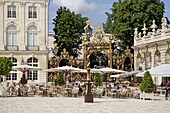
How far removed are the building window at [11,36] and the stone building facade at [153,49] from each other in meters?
14.4

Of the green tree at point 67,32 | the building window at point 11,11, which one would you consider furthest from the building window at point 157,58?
the building window at point 11,11

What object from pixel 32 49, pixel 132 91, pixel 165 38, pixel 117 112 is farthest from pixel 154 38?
pixel 117 112

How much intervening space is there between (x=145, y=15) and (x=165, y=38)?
37.4 feet

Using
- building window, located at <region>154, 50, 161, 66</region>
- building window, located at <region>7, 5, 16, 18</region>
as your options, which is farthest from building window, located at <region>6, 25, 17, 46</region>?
building window, located at <region>154, 50, 161, 66</region>

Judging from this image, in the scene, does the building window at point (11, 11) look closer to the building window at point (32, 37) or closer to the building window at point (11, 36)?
the building window at point (11, 36)

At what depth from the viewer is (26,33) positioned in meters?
48.9

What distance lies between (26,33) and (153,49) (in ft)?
54.2

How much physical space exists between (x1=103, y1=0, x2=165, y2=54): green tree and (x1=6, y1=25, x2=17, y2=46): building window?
1220 cm

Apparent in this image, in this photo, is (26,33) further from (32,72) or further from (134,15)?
(134,15)

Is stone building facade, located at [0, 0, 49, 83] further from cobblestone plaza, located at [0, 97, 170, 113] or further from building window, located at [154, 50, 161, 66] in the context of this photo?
cobblestone plaza, located at [0, 97, 170, 113]

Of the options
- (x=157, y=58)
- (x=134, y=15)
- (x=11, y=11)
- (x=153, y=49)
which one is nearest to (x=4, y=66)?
(x=157, y=58)

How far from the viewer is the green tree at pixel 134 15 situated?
156 feet

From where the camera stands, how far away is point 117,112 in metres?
17.2

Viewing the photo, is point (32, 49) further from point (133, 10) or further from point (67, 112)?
point (67, 112)
